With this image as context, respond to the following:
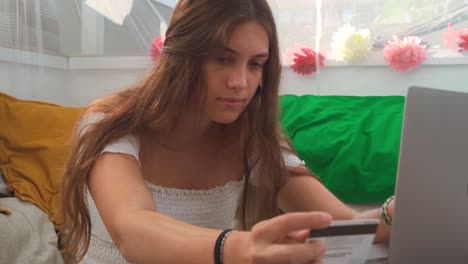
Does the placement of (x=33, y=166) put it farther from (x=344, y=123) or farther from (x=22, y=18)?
(x=344, y=123)

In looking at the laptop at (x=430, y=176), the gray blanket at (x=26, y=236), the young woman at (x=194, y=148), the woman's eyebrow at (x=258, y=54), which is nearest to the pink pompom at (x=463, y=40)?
the young woman at (x=194, y=148)

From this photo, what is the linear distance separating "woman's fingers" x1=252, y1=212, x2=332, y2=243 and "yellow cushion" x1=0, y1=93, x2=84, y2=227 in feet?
4.47

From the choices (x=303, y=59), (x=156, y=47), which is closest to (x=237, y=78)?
(x=303, y=59)

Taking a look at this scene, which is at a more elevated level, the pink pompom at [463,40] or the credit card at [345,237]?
the pink pompom at [463,40]

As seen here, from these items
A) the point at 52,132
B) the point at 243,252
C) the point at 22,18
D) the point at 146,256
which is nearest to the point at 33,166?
the point at 52,132

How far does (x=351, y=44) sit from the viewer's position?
207 cm

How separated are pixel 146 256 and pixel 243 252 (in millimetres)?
189

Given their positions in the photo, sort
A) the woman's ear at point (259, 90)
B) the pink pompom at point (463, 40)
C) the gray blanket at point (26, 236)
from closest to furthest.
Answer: the woman's ear at point (259, 90), the gray blanket at point (26, 236), the pink pompom at point (463, 40)

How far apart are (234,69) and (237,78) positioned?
0.07 feet

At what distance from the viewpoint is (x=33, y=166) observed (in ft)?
5.79

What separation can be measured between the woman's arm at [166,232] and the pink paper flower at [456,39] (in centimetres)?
163

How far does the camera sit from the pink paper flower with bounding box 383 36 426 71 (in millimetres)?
1978

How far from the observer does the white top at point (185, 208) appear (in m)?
1.03

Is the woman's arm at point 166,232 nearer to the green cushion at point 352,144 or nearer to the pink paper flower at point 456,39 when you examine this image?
the green cushion at point 352,144
